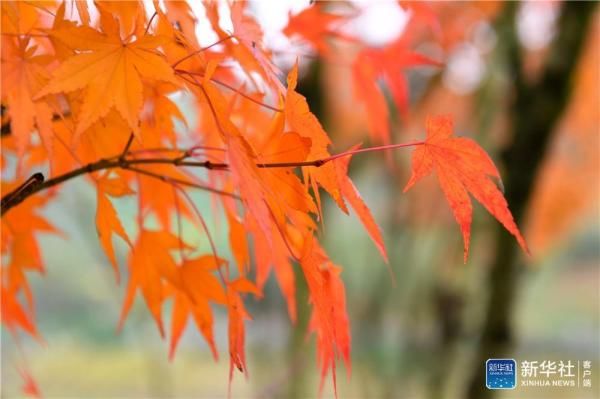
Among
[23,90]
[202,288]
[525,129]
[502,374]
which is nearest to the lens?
[23,90]

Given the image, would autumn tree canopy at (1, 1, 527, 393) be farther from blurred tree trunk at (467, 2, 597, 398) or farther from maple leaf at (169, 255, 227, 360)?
blurred tree trunk at (467, 2, 597, 398)

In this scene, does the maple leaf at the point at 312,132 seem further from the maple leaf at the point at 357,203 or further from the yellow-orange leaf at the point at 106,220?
the yellow-orange leaf at the point at 106,220

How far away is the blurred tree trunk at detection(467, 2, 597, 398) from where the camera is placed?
137 cm

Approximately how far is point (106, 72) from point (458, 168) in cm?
21

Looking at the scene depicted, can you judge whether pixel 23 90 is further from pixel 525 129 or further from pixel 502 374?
pixel 525 129

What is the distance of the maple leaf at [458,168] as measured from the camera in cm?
37

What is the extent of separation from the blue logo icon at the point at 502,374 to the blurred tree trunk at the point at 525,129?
1.25 feet

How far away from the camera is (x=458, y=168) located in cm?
38

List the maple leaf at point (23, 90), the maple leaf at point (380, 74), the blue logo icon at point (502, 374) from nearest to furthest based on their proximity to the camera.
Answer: the maple leaf at point (23, 90) < the maple leaf at point (380, 74) < the blue logo icon at point (502, 374)

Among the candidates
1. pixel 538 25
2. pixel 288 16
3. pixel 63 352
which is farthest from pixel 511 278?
pixel 63 352

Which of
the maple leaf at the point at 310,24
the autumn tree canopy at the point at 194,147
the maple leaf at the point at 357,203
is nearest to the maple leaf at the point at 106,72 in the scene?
the autumn tree canopy at the point at 194,147

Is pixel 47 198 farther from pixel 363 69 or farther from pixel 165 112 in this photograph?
pixel 363 69

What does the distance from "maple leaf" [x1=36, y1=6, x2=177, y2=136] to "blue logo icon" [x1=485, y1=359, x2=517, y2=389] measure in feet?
2.51

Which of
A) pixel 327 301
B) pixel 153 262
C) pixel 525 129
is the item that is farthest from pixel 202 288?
pixel 525 129
